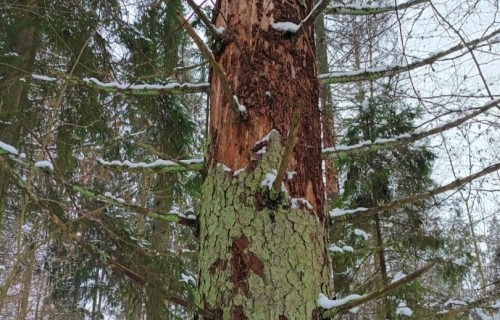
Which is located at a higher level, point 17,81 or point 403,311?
point 17,81

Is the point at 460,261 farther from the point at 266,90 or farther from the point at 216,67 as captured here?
the point at 216,67

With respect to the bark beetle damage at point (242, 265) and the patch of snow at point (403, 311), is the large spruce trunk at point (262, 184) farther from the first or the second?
the patch of snow at point (403, 311)

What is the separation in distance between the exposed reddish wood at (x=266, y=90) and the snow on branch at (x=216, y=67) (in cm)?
5

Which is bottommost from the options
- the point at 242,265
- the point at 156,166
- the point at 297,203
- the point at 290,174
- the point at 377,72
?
the point at 242,265

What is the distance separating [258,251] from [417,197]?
67 centimetres

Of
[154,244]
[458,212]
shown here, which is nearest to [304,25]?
[458,212]

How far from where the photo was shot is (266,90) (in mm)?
1635

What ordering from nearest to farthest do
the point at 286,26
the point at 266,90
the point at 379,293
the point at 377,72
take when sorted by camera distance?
the point at 379,293 < the point at 266,90 < the point at 286,26 < the point at 377,72

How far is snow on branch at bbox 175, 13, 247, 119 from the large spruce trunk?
27mm

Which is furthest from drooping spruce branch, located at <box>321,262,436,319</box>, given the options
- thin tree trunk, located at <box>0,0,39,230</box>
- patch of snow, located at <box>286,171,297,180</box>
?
thin tree trunk, located at <box>0,0,39,230</box>

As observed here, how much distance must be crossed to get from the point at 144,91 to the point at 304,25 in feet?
2.55

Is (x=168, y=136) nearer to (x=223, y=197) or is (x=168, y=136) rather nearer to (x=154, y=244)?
(x=154, y=244)

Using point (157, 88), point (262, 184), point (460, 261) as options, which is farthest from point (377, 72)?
point (460, 261)

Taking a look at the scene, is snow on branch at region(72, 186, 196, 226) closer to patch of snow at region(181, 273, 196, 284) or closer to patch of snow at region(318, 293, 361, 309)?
patch of snow at region(318, 293, 361, 309)
